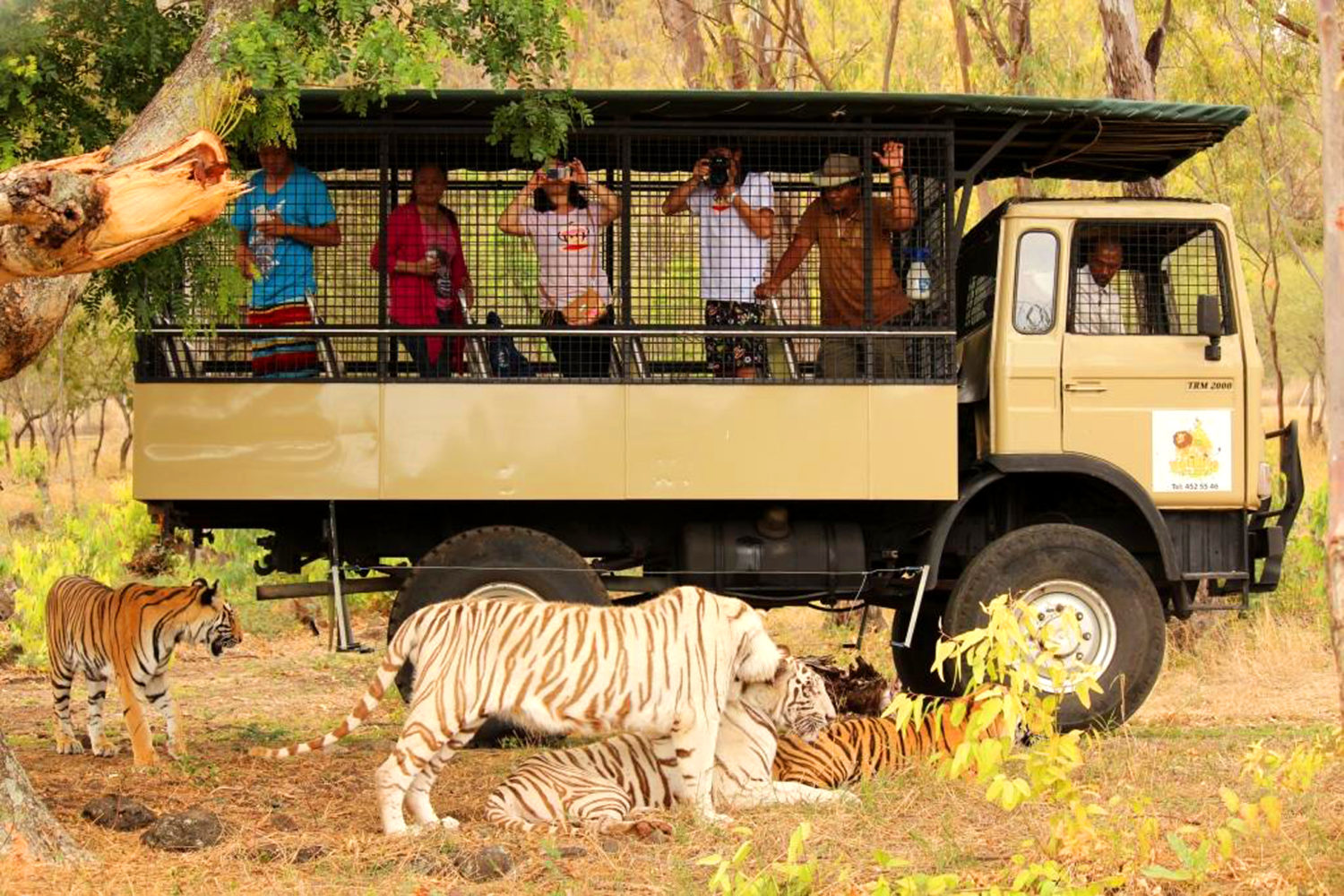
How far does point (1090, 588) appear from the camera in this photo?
8.27m

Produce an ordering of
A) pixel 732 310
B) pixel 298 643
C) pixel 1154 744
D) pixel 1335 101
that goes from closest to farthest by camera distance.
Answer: pixel 1335 101 < pixel 1154 744 < pixel 732 310 < pixel 298 643

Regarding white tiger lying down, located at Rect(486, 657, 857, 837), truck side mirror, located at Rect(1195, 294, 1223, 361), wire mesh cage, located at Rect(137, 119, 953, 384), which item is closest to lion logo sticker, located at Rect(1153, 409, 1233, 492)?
truck side mirror, located at Rect(1195, 294, 1223, 361)

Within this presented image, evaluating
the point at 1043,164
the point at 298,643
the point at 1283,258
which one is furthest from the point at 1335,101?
the point at 1283,258

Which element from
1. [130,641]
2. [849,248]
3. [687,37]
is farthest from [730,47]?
[130,641]

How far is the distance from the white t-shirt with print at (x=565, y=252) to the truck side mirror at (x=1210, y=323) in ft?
9.36

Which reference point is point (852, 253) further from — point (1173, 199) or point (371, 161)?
point (371, 161)

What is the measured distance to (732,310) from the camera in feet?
27.3

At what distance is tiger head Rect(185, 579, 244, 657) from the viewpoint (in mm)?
8141

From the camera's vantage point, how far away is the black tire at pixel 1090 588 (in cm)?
823

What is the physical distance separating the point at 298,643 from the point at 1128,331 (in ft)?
23.3

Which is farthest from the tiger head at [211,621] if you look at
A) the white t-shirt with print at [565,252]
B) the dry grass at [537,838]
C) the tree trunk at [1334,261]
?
the tree trunk at [1334,261]

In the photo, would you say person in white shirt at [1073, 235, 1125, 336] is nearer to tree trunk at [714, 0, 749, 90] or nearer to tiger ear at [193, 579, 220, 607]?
tiger ear at [193, 579, 220, 607]

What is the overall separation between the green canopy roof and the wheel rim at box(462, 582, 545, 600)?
A: 215 centimetres

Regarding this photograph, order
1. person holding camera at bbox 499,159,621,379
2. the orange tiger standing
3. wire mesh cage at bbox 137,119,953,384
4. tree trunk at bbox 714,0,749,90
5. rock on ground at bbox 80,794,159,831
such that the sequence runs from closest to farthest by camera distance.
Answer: rock on ground at bbox 80,794,159,831, the orange tiger standing, wire mesh cage at bbox 137,119,953,384, person holding camera at bbox 499,159,621,379, tree trunk at bbox 714,0,749,90
